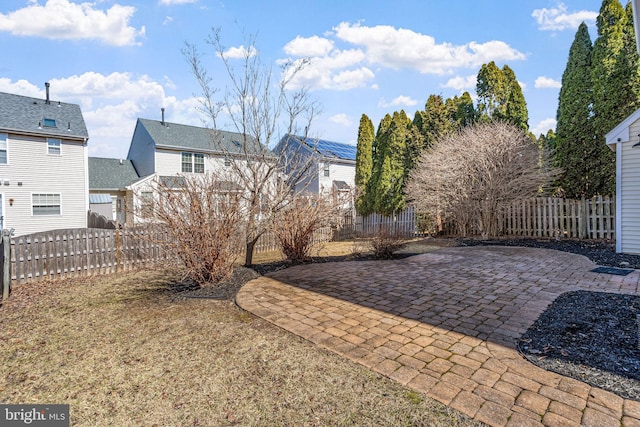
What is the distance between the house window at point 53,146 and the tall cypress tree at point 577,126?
2273 cm

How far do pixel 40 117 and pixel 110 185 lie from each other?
5998 mm

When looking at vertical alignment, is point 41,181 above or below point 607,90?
below

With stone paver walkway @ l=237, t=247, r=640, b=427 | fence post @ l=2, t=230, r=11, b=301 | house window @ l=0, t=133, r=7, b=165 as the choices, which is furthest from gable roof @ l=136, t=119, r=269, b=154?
stone paver walkway @ l=237, t=247, r=640, b=427

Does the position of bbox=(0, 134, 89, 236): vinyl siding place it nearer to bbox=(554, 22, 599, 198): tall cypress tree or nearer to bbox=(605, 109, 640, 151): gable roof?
bbox=(605, 109, 640, 151): gable roof

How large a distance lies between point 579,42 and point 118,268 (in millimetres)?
17876

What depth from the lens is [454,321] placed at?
3.72 m

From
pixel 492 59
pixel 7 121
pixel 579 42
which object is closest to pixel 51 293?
pixel 7 121

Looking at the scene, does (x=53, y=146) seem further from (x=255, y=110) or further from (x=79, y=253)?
(x=255, y=110)

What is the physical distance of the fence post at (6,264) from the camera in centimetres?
537

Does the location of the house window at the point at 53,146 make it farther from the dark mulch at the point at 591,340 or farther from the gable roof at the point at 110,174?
the dark mulch at the point at 591,340

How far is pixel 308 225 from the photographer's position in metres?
7.56

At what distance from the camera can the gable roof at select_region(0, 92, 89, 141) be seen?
1512 cm

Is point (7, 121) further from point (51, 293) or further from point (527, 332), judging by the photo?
point (527, 332)

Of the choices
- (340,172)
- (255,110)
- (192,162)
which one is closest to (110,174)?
(192,162)
